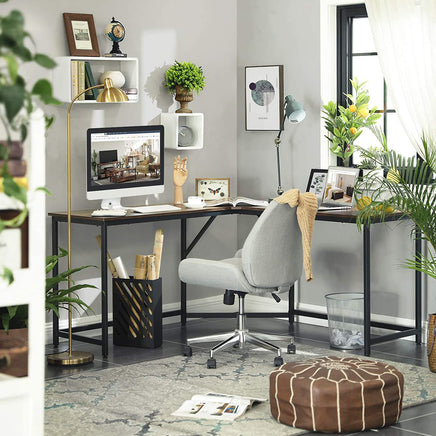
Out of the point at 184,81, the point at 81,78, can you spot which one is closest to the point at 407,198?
the point at 184,81

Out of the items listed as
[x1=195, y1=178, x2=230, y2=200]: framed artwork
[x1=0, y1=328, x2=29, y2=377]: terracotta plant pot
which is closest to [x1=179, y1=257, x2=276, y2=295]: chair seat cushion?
[x1=195, y1=178, x2=230, y2=200]: framed artwork

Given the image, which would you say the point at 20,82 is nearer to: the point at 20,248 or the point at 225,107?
the point at 20,248

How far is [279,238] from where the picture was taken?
457 centimetres

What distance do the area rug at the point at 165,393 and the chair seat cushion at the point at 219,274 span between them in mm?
423

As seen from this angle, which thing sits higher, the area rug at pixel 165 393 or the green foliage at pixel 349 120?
the green foliage at pixel 349 120

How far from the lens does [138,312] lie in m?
5.12

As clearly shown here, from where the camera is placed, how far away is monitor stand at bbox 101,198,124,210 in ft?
17.0

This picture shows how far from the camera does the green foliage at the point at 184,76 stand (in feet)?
18.4

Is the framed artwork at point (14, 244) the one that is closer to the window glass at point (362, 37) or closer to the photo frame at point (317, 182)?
the photo frame at point (317, 182)

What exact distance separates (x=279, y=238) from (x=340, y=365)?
967 mm

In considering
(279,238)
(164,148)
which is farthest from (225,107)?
(279,238)

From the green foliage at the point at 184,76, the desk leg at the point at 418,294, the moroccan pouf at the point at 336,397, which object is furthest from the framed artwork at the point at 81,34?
the moroccan pouf at the point at 336,397

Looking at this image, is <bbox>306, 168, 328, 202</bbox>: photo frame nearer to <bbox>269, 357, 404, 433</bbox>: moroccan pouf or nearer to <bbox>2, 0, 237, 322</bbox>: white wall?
<bbox>2, 0, 237, 322</bbox>: white wall

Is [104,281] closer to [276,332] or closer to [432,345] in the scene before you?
[276,332]
